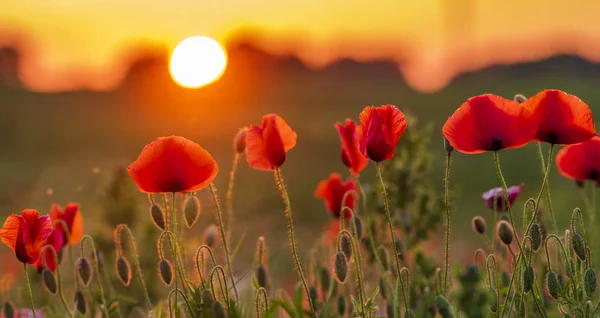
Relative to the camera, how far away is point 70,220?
2387 millimetres

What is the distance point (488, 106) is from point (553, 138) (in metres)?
0.17

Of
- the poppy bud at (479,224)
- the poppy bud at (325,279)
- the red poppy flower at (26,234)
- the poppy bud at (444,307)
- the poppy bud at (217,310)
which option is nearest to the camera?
the poppy bud at (444,307)

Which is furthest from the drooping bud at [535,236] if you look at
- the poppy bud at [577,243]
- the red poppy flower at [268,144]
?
the red poppy flower at [268,144]

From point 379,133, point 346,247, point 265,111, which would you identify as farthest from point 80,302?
point 265,111

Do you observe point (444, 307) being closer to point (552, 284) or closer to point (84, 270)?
point (552, 284)

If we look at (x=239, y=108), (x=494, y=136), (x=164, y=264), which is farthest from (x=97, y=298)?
(x=239, y=108)

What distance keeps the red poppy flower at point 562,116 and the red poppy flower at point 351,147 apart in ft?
1.48

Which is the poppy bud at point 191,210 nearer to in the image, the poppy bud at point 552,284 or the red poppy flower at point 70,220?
the red poppy flower at point 70,220

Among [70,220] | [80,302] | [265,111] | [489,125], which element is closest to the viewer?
[489,125]

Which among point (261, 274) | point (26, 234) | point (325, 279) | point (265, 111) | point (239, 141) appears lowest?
point (265, 111)

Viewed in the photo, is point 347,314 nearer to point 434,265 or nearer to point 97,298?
point 434,265

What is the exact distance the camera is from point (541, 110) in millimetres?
1936

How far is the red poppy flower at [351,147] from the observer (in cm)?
216

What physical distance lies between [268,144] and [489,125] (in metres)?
0.51
